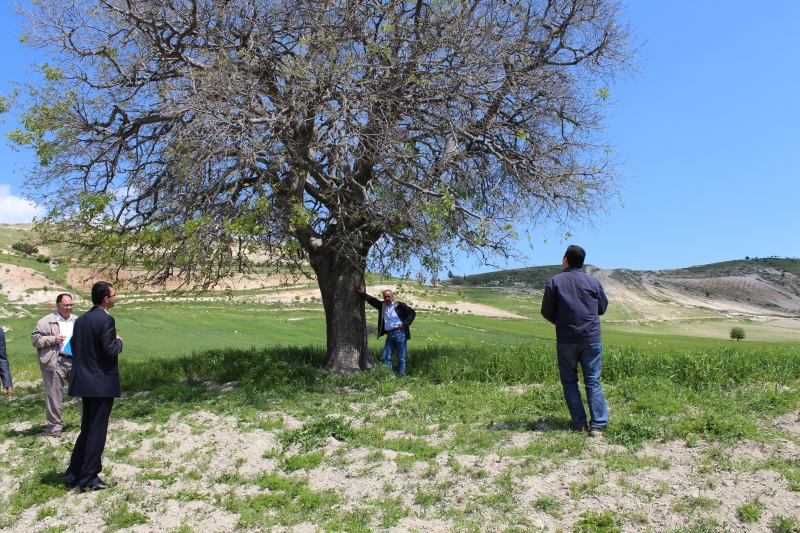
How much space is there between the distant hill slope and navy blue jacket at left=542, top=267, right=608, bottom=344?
162 ft

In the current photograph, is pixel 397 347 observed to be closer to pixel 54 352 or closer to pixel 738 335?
pixel 54 352

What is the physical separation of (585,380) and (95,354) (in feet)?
18.2

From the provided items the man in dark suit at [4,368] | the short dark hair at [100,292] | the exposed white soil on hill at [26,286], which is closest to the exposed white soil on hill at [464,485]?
the man in dark suit at [4,368]

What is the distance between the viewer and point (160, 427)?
874 cm

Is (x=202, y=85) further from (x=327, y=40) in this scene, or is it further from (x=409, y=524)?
(x=409, y=524)

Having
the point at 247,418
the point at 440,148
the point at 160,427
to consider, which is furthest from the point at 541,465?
the point at 440,148

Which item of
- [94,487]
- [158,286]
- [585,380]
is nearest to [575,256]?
[585,380]

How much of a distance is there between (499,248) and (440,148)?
9.36ft

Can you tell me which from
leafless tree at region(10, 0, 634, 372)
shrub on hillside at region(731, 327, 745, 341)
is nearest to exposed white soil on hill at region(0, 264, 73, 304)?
leafless tree at region(10, 0, 634, 372)

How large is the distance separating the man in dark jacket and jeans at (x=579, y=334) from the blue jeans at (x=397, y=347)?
17.9 ft

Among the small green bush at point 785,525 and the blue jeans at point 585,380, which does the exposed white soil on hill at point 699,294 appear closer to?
the blue jeans at point 585,380

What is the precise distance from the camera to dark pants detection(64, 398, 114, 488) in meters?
6.39

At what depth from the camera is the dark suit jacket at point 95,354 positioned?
256 inches

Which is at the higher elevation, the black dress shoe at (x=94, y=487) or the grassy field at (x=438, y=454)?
the grassy field at (x=438, y=454)
